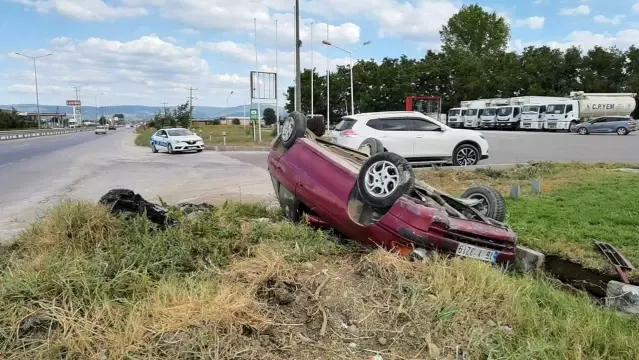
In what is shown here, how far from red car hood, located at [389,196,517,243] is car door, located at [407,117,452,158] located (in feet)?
31.5

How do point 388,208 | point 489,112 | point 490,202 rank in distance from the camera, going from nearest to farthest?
point 388,208
point 490,202
point 489,112

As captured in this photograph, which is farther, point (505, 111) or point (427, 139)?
point (505, 111)

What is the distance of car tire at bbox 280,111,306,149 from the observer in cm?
604

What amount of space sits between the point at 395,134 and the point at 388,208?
9566 millimetres

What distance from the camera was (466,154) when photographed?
14.4m

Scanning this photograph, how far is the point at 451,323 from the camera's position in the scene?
339cm

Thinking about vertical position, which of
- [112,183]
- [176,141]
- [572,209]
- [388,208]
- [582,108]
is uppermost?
[582,108]

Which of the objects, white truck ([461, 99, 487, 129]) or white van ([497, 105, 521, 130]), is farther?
white truck ([461, 99, 487, 129])

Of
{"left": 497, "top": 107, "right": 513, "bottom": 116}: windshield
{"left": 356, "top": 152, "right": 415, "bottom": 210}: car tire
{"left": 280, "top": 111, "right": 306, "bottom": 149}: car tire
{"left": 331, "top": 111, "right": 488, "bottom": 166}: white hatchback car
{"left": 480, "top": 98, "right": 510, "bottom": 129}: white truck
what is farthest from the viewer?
{"left": 480, "top": 98, "right": 510, "bottom": 129}: white truck

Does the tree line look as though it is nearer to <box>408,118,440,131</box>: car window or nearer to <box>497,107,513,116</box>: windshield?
<box>497,107,513,116</box>: windshield

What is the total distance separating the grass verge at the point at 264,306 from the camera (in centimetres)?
292

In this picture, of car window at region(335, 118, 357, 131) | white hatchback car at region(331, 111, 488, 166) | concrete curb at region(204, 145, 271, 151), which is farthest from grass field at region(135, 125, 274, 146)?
white hatchback car at region(331, 111, 488, 166)

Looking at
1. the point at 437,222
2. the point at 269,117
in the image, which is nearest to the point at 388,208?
the point at 437,222

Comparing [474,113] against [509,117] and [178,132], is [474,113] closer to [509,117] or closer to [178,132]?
[509,117]
